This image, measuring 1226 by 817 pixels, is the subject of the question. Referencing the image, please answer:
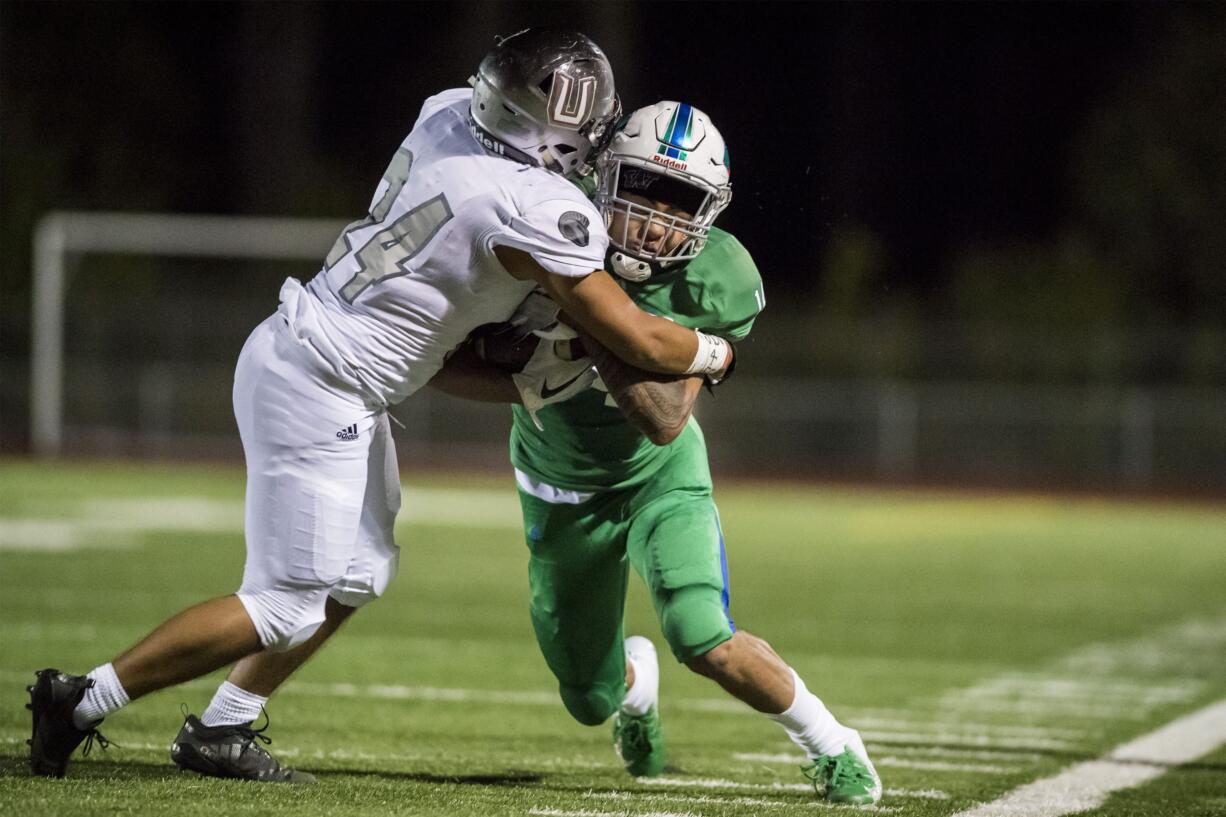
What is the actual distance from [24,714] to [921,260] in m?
26.9

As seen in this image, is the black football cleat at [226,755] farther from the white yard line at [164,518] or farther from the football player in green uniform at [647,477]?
the white yard line at [164,518]

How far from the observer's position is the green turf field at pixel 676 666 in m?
4.23

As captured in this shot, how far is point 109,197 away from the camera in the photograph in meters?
24.3

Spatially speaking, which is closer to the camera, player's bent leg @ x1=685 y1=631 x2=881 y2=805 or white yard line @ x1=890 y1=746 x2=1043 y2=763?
player's bent leg @ x1=685 y1=631 x2=881 y2=805

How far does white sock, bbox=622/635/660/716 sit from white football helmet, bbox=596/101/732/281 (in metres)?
1.21

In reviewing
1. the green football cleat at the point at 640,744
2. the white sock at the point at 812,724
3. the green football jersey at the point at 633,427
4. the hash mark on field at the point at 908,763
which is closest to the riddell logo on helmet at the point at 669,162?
the green football jersey at the point at 633,427

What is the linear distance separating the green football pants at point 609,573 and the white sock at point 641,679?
0.35 feet

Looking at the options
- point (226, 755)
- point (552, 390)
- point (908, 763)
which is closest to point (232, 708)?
point (226, 755)

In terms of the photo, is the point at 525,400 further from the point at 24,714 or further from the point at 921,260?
the point at 921,260

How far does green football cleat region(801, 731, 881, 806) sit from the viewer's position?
4121 mm

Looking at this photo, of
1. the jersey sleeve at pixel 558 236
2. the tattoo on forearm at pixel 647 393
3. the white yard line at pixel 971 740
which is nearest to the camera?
the jersey sleeve at pixel 558 236

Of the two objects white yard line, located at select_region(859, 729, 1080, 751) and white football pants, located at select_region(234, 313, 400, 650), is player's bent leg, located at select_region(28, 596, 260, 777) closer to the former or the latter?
white football pants, located at select_region(234, 313, 400, 650)

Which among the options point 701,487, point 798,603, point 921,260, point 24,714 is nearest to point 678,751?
point 701,487

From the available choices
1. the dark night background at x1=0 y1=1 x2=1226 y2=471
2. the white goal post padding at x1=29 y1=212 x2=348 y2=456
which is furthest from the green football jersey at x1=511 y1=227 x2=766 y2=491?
the white goal post padding at x1=29 y1=212 x2=348 y2=456
